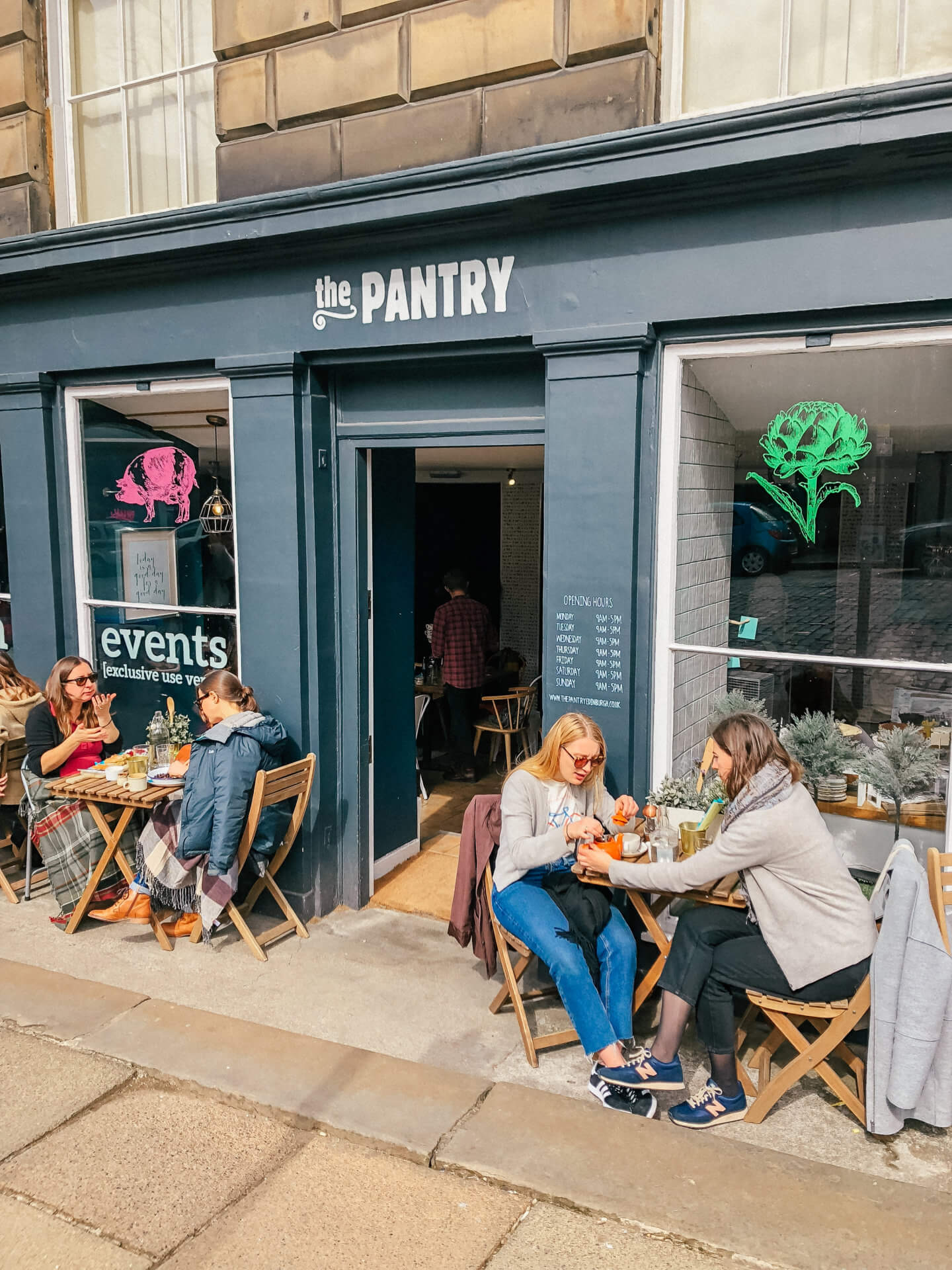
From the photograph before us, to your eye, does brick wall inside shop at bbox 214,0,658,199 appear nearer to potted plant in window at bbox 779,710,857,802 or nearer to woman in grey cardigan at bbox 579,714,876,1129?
potted plant in window at bbox 779,710,857,802

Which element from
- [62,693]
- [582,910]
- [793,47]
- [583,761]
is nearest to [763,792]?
[583,761]

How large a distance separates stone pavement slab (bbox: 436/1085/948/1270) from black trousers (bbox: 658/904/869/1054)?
0.43 m

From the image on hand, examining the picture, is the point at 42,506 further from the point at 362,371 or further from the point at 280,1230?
the point at 280,1230

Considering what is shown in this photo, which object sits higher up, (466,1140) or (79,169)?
(79,169)

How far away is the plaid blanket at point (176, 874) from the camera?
17.3ft

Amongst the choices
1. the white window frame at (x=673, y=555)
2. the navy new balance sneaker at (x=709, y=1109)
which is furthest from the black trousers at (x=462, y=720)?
the navy new balance sneaker at (x=709, y=1109)

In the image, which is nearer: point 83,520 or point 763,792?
point 763,792

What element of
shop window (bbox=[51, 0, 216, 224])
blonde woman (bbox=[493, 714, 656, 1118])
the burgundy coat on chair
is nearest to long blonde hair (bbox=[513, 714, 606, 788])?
blonde woman (bbox=[493, 714, 656, 1118])

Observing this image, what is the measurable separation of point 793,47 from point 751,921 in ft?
12.7

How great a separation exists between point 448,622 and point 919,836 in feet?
15.4

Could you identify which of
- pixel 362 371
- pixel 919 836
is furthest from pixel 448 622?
pixel 919 836

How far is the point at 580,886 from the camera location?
4.53m

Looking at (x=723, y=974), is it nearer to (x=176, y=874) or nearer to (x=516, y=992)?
(x=516, y=992)

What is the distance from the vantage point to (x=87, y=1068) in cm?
431
